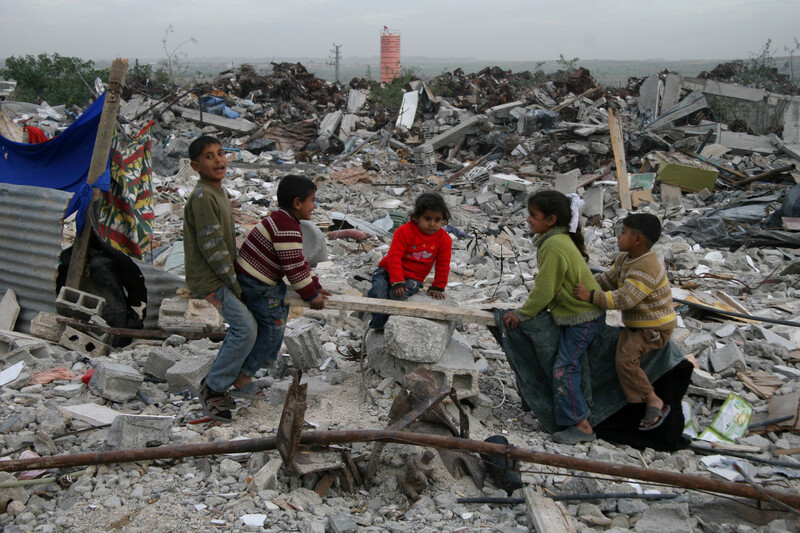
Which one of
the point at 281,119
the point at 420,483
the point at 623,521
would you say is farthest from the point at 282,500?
the point at 281,119

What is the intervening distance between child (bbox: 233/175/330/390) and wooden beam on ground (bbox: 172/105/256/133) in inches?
551

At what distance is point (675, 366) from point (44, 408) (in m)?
3.93

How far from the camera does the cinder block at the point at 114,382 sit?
4035 millimetres

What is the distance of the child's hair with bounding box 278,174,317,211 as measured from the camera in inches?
142

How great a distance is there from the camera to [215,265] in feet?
11.9

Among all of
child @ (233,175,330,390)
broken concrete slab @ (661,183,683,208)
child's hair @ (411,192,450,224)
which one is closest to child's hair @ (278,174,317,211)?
child @ (233,175,330,390)

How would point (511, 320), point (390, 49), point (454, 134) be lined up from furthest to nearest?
1. point (390, 49)
2. point (454, 134)
3. point (511, 320)

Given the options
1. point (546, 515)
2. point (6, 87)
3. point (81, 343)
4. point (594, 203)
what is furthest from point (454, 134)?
point (546, 515)

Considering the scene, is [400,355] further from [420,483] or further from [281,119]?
[281,119]

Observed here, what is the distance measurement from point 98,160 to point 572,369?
4.12 m

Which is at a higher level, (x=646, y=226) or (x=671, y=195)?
(x=646, y=226)

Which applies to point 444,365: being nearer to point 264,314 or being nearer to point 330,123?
point 264,314


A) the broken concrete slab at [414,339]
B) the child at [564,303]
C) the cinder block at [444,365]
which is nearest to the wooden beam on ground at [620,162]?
the cinder block at [444,365]

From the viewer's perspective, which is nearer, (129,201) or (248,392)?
(248,392)
